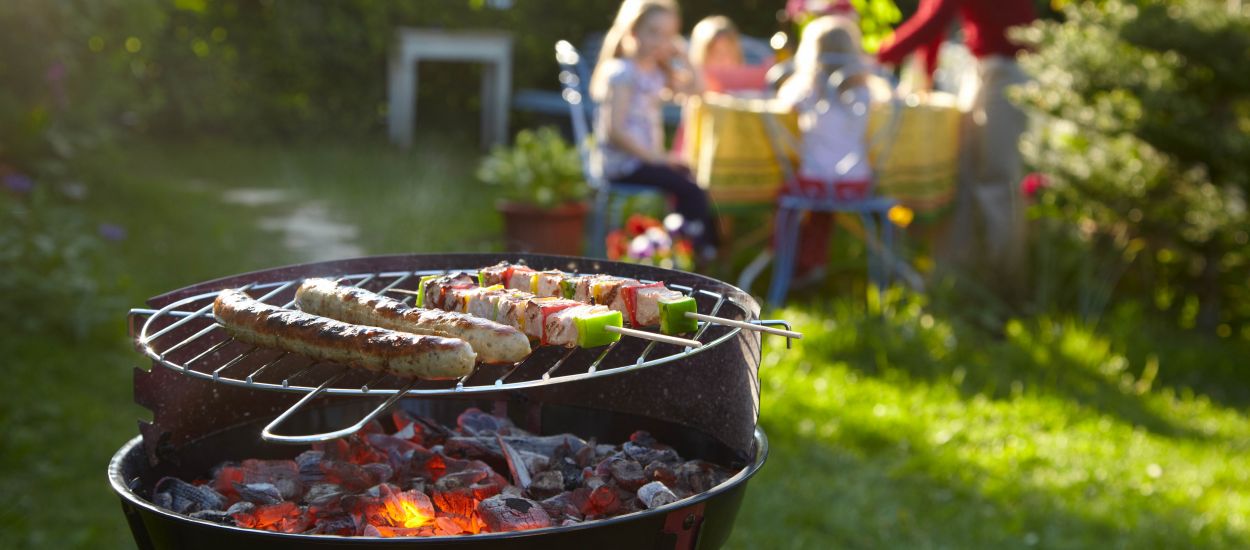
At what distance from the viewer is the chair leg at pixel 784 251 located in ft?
18.4

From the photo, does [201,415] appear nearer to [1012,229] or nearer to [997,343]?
[997,343]

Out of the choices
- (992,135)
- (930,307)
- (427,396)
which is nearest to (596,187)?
(930,307)

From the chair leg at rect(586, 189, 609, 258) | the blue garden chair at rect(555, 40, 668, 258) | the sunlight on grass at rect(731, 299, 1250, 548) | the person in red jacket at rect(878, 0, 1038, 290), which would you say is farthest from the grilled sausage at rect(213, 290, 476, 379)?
the person in red jacket at rect(878, 0, 1038, 290)

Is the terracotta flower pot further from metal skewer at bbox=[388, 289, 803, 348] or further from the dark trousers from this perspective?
metal skewer at bbox=[388, 289, 803, 348]

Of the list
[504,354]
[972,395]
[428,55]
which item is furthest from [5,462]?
[428,55]

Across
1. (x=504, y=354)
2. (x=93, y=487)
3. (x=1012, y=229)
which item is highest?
(x=504, y=354)

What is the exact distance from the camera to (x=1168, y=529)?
3492mm

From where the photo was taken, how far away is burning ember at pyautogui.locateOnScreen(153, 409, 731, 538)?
6.11ft

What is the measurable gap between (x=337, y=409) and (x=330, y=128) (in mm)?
8241

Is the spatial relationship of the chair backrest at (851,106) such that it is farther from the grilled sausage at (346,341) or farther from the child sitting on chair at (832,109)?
the grilled sausage at (346,341)

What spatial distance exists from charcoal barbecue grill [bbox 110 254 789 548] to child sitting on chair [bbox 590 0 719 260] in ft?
9.72

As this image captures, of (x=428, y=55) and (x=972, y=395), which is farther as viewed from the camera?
(x=428, y=55)

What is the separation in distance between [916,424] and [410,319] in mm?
2827

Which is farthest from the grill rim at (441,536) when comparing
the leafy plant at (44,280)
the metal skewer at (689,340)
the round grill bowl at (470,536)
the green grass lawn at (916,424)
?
the leafy plant at (44,280)
